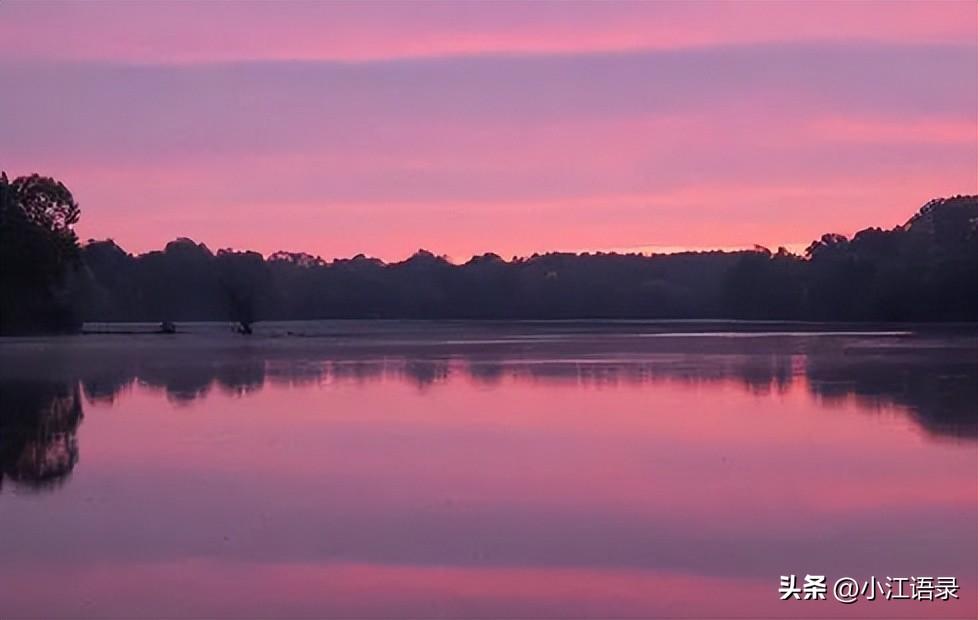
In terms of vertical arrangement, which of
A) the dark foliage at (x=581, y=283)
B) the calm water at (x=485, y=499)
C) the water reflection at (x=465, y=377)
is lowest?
the calm water at (x=485, y=499)

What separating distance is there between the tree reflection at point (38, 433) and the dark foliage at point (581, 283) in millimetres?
51441

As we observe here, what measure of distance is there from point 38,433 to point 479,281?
114m

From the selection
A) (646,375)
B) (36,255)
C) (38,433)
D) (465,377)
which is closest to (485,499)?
(38,433)

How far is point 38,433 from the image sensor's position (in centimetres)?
1805

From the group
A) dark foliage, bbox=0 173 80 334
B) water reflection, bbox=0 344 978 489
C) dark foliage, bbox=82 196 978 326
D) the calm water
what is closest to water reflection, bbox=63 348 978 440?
water reflection, bbox=0 344 978 489

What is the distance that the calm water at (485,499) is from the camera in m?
9.04

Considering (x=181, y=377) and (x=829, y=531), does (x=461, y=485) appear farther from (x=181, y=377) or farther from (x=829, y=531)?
(x=181, y=377)

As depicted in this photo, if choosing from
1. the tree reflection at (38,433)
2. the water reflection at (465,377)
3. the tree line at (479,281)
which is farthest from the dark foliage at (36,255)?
the tree reflection at (38,433)

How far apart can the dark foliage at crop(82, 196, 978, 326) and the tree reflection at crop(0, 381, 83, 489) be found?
51.4 metres

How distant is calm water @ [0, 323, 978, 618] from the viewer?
356 inches

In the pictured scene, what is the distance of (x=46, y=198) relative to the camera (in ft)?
225

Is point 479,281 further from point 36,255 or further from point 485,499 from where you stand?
point 485,499

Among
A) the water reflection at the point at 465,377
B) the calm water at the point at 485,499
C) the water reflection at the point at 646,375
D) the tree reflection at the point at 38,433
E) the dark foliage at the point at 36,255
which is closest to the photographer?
the calm water at the point at 485,499

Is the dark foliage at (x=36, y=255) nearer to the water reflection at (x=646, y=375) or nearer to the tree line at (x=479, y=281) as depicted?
the tree line at (x=479, y=281)
